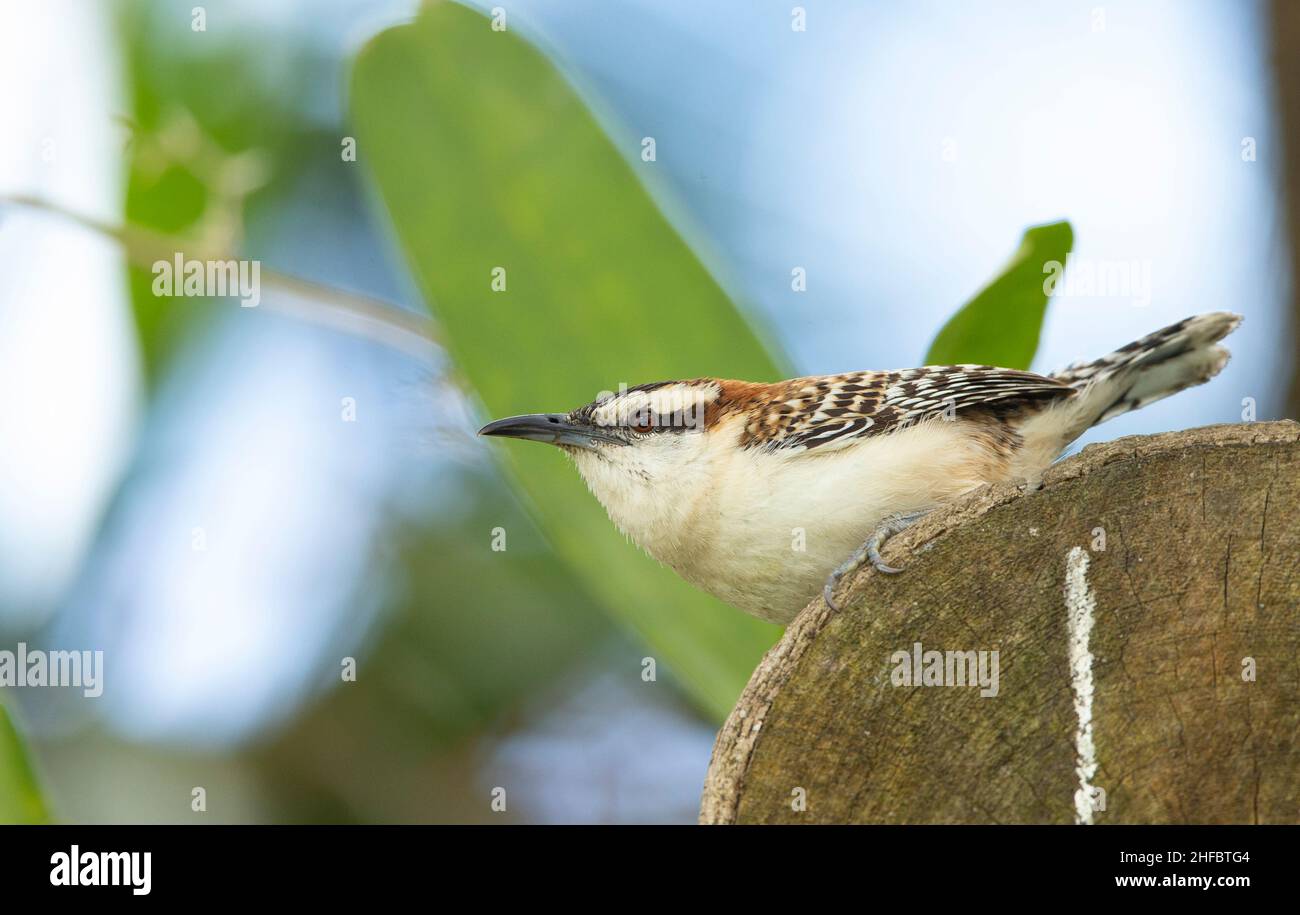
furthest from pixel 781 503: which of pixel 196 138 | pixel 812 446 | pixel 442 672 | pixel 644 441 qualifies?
pixel 442 672

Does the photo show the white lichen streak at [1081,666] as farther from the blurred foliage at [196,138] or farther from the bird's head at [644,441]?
the blurred foliage at [196,138]

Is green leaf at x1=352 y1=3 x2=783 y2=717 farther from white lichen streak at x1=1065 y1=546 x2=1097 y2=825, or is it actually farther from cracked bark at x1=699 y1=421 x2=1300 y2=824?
white lichen streak at x1=1065 y1=546 x2=1097 y2=825

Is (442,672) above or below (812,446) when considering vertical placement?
below

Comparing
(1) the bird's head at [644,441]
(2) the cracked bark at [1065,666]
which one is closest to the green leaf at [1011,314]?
(1) the bird's head at [644,441]

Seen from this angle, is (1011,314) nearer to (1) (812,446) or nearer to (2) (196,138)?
(1) (812,446)

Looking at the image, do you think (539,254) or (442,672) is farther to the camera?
(442,672)
